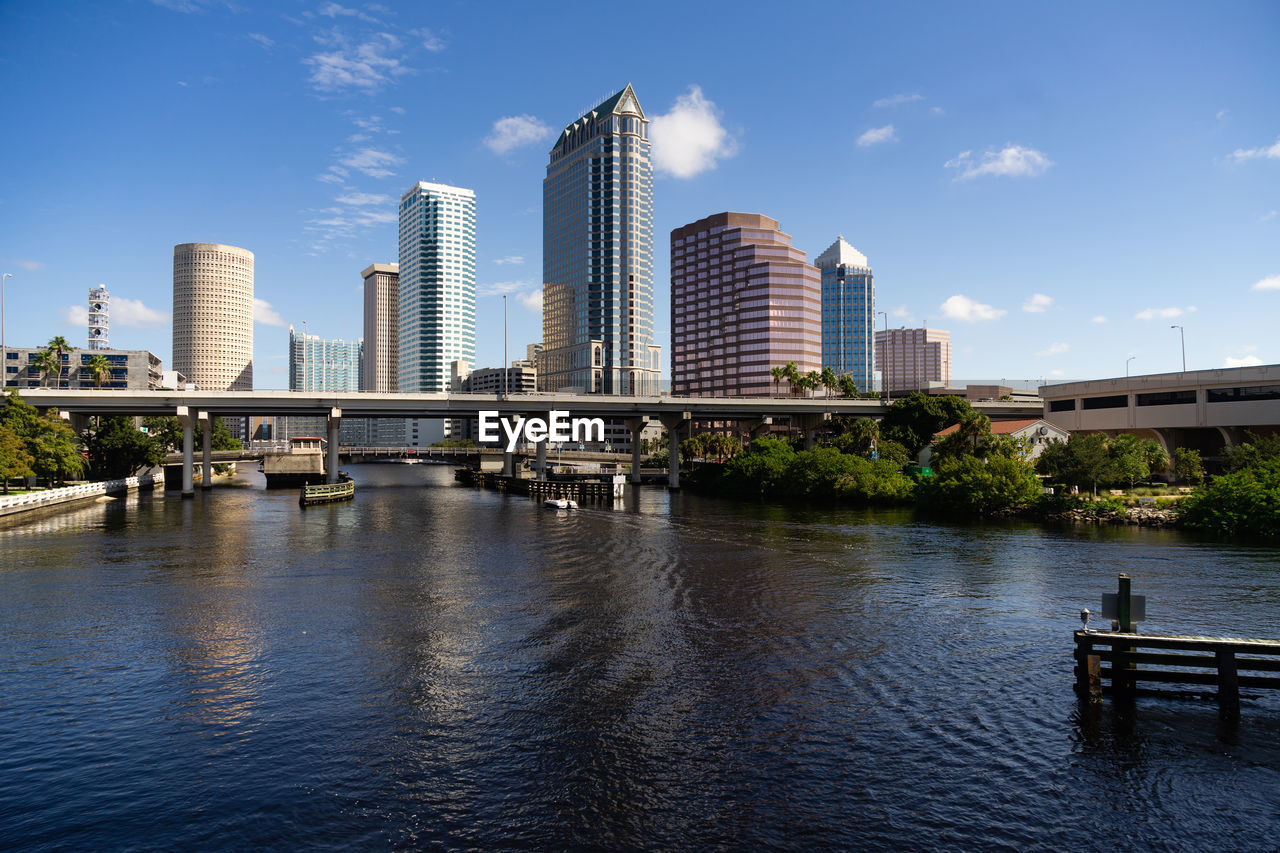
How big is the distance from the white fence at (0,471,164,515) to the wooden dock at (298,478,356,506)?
27.8 meters

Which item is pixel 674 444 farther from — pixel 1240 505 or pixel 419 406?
pixel 1240 505

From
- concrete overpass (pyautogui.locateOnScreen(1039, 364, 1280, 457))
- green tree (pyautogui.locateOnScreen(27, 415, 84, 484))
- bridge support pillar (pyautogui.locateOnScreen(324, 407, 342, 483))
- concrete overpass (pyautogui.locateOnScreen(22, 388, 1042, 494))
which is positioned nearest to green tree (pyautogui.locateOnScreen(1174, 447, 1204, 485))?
concrete overpass (pyautogui.locateOnScreen(1039, 364, 1280, 457))

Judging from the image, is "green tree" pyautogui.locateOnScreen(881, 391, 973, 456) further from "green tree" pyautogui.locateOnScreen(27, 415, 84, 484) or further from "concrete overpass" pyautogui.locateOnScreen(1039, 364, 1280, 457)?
"green tree" pyautogui.locateOnScreen(27, 415, 84, 484)

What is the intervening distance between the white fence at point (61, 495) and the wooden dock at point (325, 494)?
27.8m

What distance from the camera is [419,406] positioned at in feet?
401

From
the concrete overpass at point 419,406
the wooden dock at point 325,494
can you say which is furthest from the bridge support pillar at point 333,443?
the wooden dock at point 325,494

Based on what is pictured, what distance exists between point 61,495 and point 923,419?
12669 centimetres

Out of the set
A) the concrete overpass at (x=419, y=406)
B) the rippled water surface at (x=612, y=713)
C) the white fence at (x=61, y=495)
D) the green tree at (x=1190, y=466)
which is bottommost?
the rippled water surface at (x=612, y=713)

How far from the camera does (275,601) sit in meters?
41.6

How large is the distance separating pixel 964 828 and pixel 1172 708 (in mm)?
11951

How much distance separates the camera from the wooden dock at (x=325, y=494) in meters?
104

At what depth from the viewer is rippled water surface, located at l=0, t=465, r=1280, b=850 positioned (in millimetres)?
18234

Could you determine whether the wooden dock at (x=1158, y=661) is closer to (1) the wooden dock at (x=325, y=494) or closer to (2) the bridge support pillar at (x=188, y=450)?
(1) the wooden dock at (x=325, y=494)

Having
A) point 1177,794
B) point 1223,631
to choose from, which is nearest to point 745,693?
point 1177,794
